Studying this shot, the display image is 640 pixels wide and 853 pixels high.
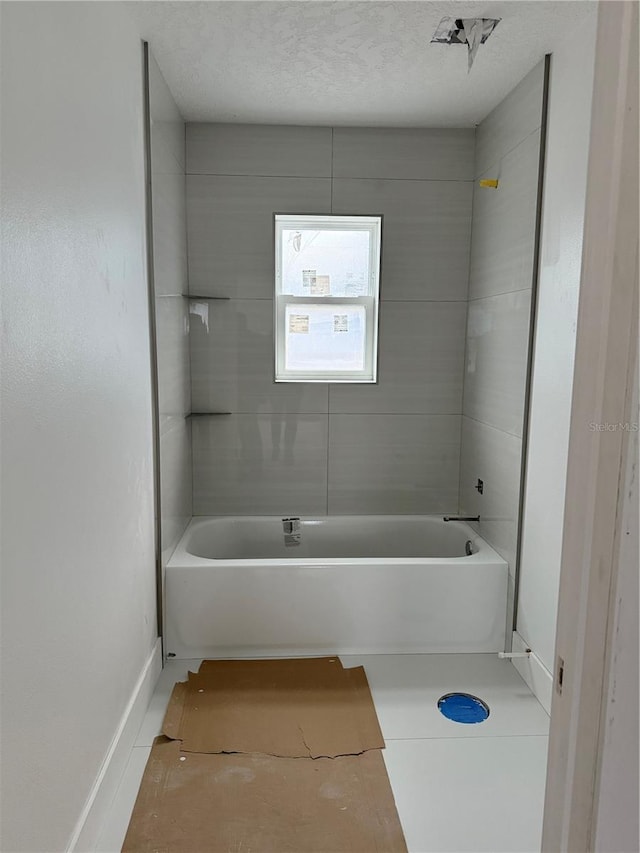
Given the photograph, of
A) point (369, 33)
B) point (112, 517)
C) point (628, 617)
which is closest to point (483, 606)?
point (112, 517)

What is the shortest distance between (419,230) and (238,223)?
954 millimetres

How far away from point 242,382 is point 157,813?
2039mm

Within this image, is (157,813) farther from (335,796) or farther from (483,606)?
(483,606)

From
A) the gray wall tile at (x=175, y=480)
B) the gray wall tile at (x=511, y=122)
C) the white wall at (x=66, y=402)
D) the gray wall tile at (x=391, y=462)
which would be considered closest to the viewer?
the white wall at (x=66, y=402)

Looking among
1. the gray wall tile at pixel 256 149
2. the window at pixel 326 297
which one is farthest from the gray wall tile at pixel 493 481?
the gray wall tile at pixel 256 149

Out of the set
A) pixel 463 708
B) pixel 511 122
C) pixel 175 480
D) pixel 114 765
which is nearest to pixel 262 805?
pixel 114 765

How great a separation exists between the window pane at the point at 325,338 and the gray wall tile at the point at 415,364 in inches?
5.1

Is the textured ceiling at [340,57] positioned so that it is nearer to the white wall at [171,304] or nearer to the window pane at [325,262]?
the white wall at [171,304]

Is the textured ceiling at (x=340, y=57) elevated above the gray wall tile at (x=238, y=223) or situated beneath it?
elevated above

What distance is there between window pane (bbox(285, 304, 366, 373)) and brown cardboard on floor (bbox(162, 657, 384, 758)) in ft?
5.04

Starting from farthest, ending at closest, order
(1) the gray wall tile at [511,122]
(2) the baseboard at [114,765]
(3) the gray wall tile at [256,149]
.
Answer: (3) the gray wall tile at [256,149], (1) the gray wall tile at [511,122], (2) the baseboard at [114,765]

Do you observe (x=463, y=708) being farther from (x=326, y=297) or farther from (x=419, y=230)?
(x=419, y=230)

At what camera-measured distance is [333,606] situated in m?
2.68

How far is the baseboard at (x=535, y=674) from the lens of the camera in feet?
7.64
